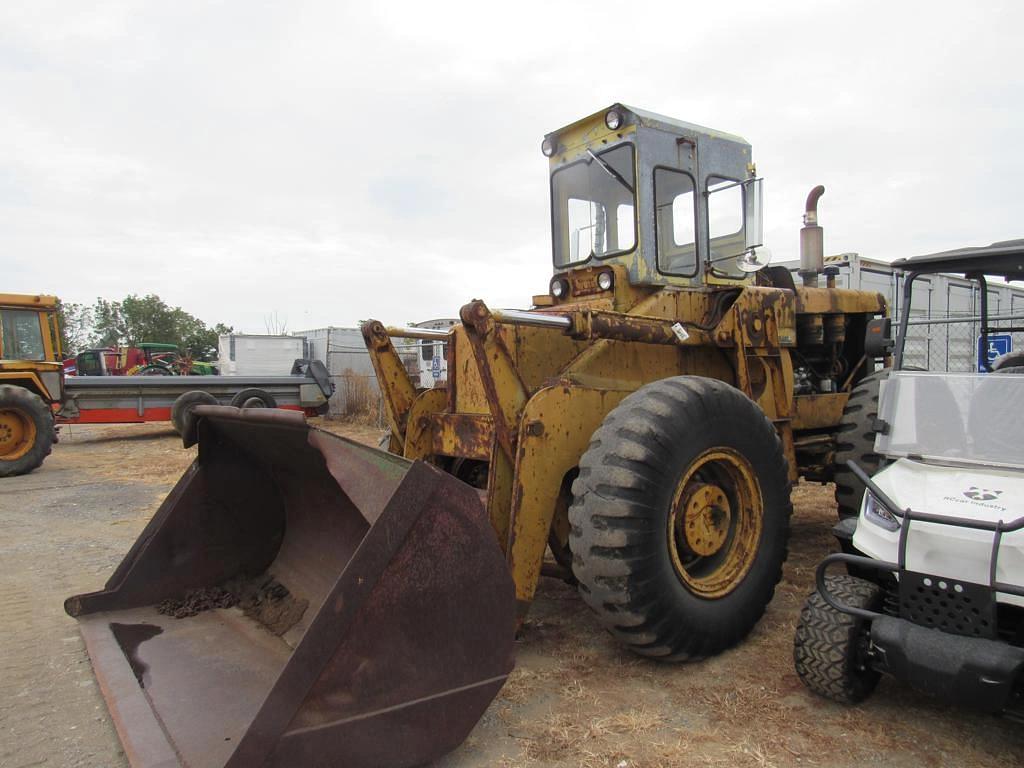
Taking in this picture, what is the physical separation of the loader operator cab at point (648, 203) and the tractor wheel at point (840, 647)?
2.23 meters

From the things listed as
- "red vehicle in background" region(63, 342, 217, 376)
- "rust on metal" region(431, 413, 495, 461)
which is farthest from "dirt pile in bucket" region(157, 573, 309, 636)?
"red vehicle in background" region(63, 342, 217, 376)

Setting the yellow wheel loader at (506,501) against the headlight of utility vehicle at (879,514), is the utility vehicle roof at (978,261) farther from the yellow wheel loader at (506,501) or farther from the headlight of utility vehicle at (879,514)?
the headlight of utility vehicle at (879,514)

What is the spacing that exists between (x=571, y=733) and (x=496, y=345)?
1.81 m

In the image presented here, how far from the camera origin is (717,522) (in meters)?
3.81

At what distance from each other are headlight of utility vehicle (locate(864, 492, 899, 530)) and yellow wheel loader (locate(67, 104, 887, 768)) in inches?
30.4

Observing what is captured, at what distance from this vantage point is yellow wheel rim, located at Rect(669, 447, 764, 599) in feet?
11.9

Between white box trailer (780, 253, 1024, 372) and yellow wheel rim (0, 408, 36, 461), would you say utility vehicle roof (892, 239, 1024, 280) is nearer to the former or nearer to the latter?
white box trailer (780, 253, 1024, 372)

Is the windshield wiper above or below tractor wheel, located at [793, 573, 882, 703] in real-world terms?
above

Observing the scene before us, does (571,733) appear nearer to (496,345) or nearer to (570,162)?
(496,345)

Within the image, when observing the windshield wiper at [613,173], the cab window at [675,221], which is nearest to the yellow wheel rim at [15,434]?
the windshield wiper at [613,173]

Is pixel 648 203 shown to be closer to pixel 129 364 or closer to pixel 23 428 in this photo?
pixel 23 428

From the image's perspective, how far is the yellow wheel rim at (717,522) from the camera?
11.9ft

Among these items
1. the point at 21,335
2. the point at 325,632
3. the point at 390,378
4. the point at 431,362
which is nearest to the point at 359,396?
the point at 431,362

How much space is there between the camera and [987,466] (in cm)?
300
